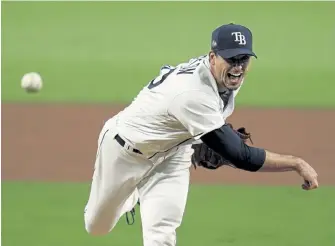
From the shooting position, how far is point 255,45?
12430 mm

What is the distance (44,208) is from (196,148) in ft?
7.26

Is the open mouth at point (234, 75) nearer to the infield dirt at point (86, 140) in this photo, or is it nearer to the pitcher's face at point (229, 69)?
the pitcher's face at point (229, 69)

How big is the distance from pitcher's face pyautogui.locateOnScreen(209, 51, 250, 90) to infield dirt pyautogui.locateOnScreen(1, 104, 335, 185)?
11.1 ft

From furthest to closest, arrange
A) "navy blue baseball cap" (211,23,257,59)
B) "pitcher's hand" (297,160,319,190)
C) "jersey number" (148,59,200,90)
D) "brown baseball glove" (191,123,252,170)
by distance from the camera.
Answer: "brown baseball glove" (191,123,252,170)
"jersey number" (148,59,200,90)
"navy blue baseball cap" (211,23,257,59)
"pitcher's hand" (297,160,319,190)

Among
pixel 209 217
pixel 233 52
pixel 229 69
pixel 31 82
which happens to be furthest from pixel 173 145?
pixel 31 82

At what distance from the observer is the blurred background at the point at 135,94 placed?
6852mm

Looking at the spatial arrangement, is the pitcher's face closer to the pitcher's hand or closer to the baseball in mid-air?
the pitcher's hand

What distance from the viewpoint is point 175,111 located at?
4840 millimetres

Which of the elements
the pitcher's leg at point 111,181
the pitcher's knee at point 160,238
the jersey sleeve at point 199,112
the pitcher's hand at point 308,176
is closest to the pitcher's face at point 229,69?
the jersey sleeve at point 199,112

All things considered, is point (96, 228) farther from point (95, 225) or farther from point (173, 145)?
point (173, 145)

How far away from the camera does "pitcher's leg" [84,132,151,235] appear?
17.4ft

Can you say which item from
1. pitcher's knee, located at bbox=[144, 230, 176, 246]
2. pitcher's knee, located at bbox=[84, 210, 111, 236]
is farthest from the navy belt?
pitcher's knee, located at bbox=[84, 210, 111, 236]

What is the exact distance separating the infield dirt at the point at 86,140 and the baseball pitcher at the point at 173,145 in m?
2.59

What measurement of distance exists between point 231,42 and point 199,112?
18.2 inches
